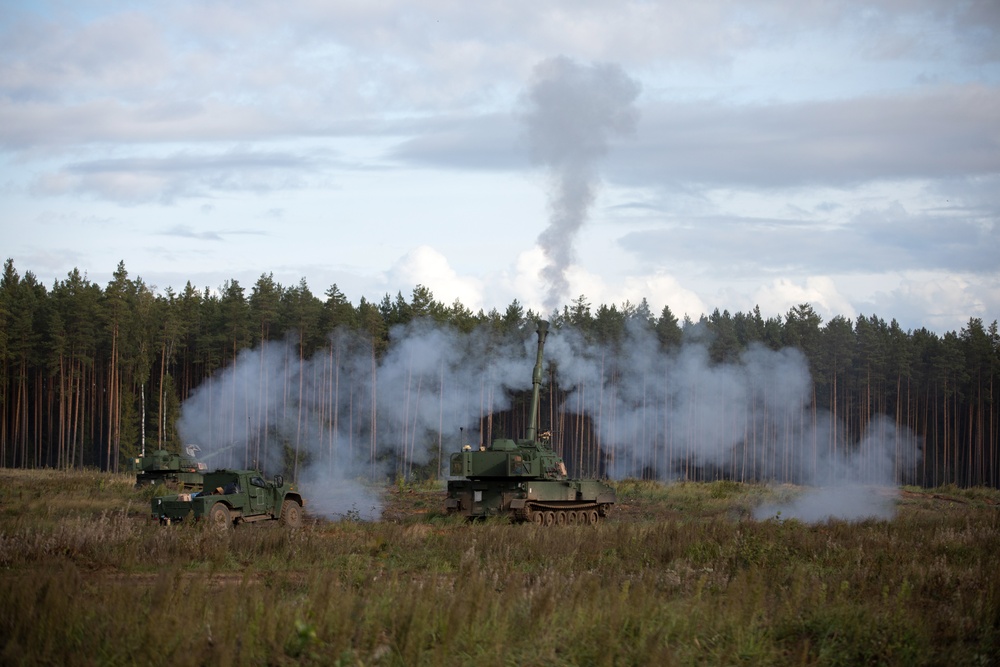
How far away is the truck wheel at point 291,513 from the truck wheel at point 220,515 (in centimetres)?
251

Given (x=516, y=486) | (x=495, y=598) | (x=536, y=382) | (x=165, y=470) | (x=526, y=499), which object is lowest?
(x=165, y=470)

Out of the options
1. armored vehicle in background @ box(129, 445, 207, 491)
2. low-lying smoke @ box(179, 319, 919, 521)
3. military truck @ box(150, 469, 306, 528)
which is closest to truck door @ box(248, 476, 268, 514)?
military truck @ box(150, 469, 306, 528)

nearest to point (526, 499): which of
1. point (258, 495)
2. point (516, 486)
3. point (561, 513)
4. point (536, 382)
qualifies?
point (516, 486)

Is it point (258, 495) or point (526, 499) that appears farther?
point (526, 499)

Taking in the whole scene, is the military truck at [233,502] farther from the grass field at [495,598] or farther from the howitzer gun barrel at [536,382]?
the howitzer gun barrel at [536,382]

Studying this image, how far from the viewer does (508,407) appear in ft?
184

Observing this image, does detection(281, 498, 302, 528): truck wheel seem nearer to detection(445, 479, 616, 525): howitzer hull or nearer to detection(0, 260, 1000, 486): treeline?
detection(445, 479, 616, 525): howitzer hull

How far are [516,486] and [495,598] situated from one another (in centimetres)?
1516

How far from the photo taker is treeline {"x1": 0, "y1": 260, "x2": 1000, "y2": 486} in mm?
57312

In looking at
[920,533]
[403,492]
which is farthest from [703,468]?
[920,533]

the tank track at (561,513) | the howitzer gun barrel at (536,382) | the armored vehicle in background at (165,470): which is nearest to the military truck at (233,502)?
the tank track at (561,513)

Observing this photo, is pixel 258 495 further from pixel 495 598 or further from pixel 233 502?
pixel 495 598

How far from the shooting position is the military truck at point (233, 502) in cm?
2242

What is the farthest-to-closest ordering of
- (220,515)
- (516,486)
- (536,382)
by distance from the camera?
(536,382)
(516,486)
(220,515)
